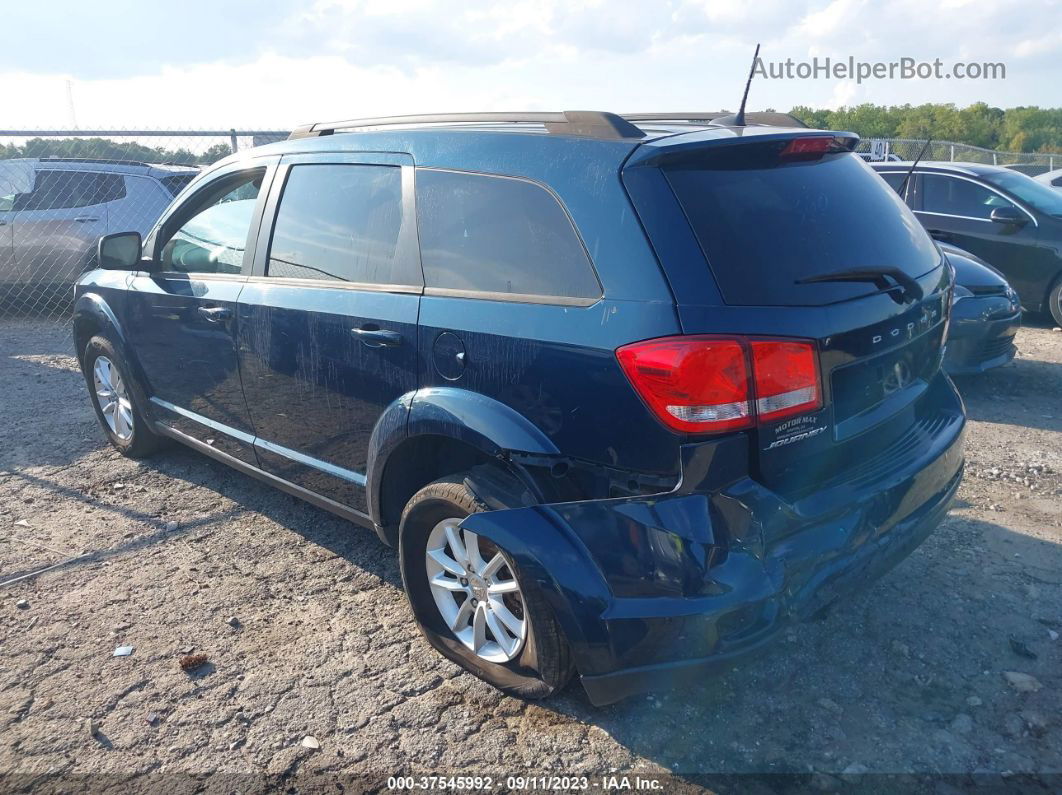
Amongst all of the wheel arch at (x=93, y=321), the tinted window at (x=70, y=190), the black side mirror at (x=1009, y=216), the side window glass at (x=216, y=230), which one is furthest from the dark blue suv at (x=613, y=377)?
the tinted window at (x=70, y=190)

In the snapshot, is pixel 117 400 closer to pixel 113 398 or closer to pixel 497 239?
pixel 113 398

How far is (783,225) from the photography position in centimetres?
264

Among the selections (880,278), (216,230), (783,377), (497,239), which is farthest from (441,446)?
(216,230)

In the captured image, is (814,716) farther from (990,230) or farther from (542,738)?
(990,230)

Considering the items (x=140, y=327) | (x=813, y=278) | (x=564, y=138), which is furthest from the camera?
(x=140, y=327)

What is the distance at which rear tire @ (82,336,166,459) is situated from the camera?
4.98 metres

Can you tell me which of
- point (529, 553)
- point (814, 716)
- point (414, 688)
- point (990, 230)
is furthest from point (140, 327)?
point (990, 230)

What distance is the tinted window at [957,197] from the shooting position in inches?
328

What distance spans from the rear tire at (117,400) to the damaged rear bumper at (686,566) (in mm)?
3242

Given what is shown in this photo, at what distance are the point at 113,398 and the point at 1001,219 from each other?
7.63 m

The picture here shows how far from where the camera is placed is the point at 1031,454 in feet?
16.5

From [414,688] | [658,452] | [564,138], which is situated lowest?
[414,688]

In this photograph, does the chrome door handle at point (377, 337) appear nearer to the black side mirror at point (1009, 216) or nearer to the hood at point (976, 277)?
the hood at point (976, 277)

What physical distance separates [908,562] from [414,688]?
215 centimetres
